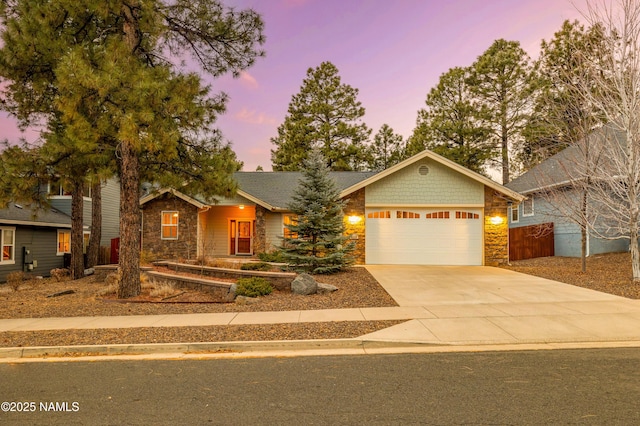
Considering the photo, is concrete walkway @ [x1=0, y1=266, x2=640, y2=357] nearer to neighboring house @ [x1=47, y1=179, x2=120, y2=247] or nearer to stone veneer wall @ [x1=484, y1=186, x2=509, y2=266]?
stone veneer wall @ [x1=484, y1=186, x2=509, y2=266]

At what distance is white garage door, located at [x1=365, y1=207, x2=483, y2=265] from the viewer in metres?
16.5

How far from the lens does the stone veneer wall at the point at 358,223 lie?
54.6 feet

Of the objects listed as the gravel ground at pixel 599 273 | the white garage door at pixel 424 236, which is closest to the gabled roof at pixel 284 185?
the white garage door at pixel 424 236

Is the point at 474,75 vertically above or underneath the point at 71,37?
above

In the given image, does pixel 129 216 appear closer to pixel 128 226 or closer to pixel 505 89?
pixel 128 226

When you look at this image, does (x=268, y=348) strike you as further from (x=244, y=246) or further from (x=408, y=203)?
(x=244, y=246)

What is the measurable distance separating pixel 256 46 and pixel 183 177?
472 cm

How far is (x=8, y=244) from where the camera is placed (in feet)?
54.0

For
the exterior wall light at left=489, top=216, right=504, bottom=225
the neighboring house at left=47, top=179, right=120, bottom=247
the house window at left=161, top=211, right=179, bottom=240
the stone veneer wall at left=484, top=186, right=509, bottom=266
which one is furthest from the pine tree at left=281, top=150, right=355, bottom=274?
the neighboring house at left=47, top=179, right=120, bottom=247

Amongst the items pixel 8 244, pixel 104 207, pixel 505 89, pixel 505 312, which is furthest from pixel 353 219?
pixel 505 89

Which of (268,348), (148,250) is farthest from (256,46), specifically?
(148,250)

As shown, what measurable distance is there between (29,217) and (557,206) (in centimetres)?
2322

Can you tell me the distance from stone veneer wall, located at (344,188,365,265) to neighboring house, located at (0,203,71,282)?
1233 centimetres

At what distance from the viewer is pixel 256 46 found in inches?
461
